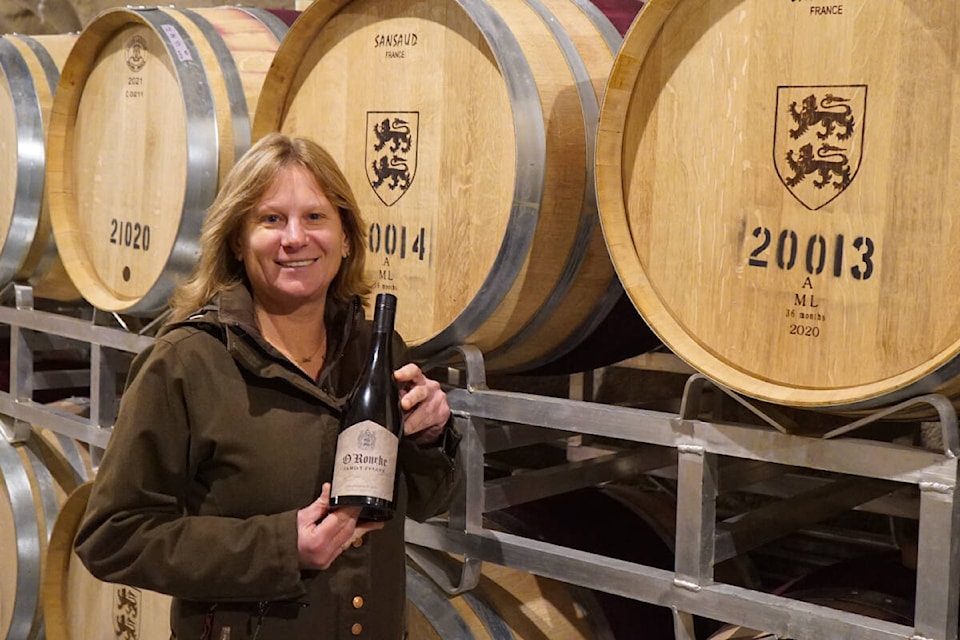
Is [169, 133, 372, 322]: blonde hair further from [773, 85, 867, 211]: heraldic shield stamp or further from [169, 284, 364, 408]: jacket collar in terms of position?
[773, 85, 867, 211]: heraldic shield stamp

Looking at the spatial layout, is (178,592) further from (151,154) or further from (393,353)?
(151,154)

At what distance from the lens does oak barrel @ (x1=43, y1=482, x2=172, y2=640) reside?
3424 millimetres

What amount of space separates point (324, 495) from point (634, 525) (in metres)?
1.16

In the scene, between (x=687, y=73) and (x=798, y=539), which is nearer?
(x=687, y=73)

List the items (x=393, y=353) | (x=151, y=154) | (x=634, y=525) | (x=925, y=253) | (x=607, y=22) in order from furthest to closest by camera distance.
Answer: (x=151, y=154), (x=634, y=525), (x=607, y=22), (x=393, y=353), (x=925, y=253)

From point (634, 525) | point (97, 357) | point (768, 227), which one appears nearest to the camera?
point (768, 227)

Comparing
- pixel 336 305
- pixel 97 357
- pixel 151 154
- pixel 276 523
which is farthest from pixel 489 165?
pixel 97 357

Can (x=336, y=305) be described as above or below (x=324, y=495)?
above

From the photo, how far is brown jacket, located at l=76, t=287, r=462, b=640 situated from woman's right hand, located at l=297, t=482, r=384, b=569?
0.8 inches

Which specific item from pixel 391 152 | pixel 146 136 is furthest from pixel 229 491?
pixel 146 136

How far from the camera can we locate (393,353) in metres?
2.33

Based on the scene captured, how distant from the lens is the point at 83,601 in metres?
3.72

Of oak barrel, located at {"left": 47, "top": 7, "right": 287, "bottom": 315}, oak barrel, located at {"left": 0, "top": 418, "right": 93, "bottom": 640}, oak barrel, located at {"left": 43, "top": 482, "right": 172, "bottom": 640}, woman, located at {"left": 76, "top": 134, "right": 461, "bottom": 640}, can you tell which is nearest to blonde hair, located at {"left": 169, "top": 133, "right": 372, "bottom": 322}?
woman, located at {"left": 76, "top": 134, "right": 461, "bottom": 640}

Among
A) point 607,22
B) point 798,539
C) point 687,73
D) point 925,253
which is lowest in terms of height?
point 798,539
